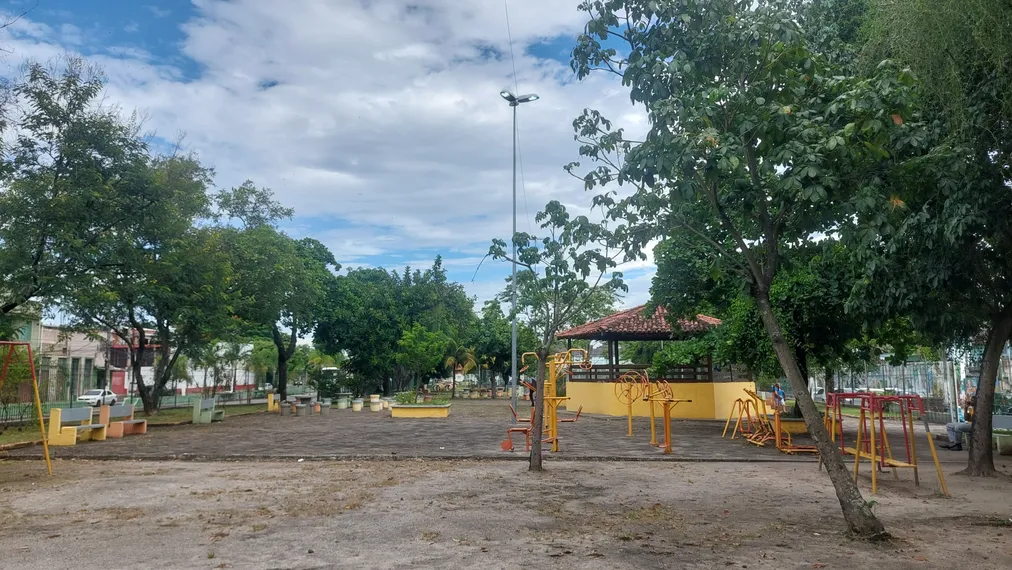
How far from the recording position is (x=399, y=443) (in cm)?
1479

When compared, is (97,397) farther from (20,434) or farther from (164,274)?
(164,274)

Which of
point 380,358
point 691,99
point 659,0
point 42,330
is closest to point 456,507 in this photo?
point 691,99

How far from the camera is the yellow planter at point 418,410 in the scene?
23703 millimetres

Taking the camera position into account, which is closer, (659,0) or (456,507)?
(659,0)

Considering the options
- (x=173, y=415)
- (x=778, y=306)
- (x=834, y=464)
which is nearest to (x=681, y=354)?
(x=778, y=306)

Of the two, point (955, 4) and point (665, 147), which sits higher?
point (955, 4)

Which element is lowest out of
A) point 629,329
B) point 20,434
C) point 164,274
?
point 20,434

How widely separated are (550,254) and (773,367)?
8537 mm

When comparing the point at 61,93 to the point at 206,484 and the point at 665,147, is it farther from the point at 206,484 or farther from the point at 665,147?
the point at 665,147

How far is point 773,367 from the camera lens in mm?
16359

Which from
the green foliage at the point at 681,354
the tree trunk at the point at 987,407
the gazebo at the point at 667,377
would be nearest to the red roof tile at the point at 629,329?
the gazebo at the point at 667,377

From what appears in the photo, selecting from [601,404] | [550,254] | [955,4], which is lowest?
[601,404]

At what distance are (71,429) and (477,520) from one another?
39.0 ft

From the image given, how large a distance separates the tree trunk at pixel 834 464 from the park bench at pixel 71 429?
14.5m
